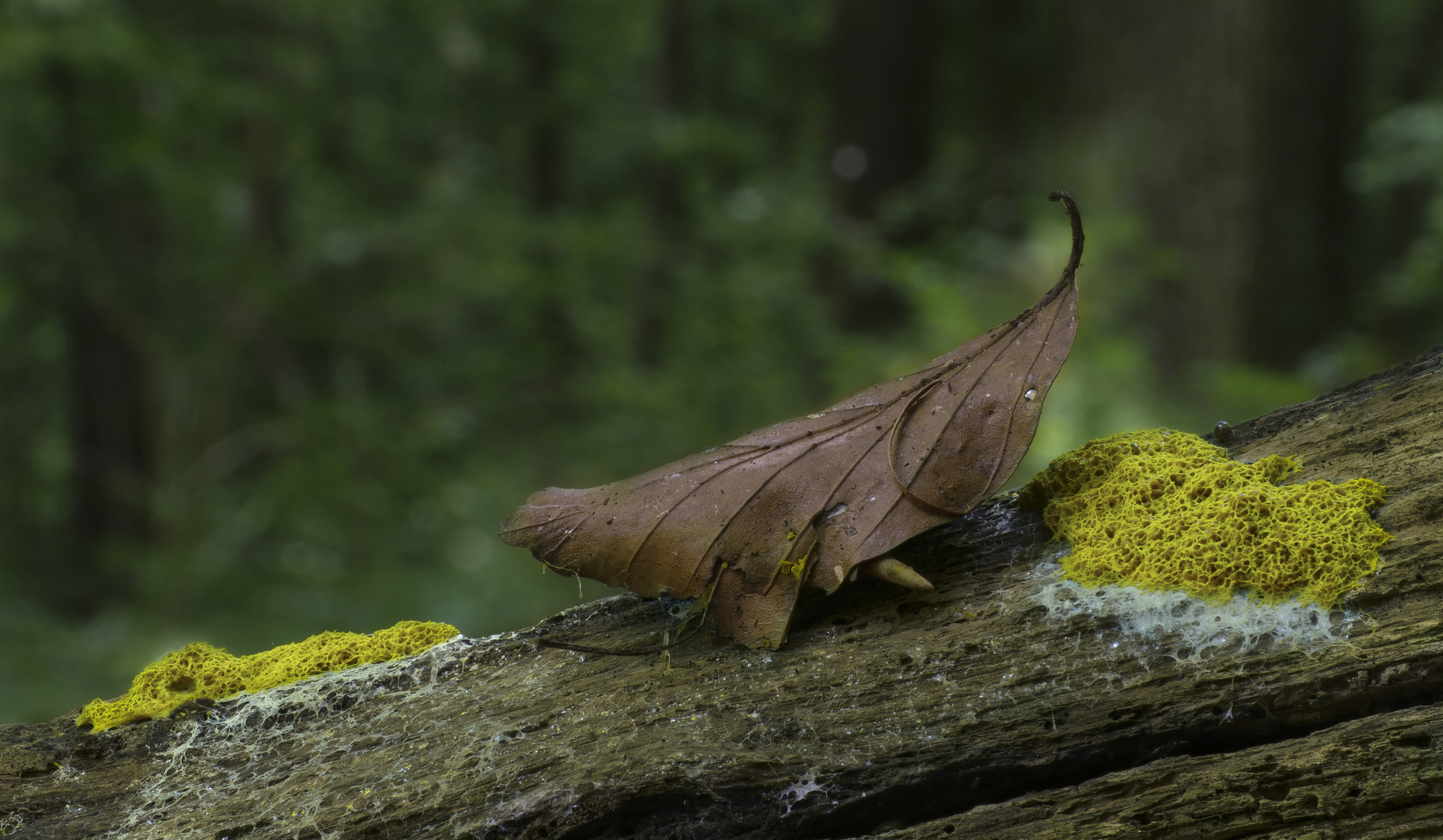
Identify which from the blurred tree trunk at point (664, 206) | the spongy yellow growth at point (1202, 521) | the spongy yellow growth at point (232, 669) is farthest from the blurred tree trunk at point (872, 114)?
the spongy yellow growth at point (232, 669)

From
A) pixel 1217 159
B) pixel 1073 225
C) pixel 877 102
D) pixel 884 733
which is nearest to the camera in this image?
pixel 884 733

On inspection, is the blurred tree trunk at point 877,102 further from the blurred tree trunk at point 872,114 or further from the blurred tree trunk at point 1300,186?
the blurred tree trunk at point 1300,186

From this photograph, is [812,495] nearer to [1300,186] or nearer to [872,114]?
[872,114]

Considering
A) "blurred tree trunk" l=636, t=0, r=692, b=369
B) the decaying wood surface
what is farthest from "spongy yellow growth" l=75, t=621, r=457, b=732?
"blurred tree trunk" l=636, t=0, r=692, b=369

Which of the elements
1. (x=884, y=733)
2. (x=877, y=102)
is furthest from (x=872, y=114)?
(x=884, y=733)

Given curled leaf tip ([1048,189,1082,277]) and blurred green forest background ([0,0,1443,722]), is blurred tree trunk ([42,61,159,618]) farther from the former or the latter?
curled leaf tip ([1048,189,1082,277])

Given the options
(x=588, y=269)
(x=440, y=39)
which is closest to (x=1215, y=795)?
(x=588, y=269)

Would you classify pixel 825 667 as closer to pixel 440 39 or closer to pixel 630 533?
pixel 630 533
